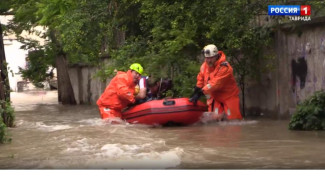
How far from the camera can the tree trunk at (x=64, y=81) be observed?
2692 centimetres

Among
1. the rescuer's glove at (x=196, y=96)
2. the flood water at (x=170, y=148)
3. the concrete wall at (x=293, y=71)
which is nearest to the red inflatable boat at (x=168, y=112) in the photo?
the rescuer's glove at (x=196, y=96)

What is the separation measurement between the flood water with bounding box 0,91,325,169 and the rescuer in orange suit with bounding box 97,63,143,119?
0.73m

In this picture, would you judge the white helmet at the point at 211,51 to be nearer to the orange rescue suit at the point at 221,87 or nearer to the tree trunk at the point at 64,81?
the orange rescue suit at the point at 221,87

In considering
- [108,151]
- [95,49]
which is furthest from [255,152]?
[95,49]

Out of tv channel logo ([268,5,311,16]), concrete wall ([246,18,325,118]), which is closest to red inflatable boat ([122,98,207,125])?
concrete wall ([246,18,325,118])

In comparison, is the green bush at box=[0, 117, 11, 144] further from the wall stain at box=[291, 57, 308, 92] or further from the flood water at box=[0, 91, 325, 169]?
the wall stain at box=[291, 57, 308, 92]

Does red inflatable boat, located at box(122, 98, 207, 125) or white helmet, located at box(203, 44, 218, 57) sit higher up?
white helmet, located at box(203, 44, 218, 57)

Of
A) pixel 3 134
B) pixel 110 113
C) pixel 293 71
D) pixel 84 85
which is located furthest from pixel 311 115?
pixel 84 85

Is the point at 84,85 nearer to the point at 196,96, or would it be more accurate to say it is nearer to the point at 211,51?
the point at 196,96

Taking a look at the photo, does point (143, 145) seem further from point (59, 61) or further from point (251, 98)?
point (59, 61)

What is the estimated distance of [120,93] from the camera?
13258 millimetres

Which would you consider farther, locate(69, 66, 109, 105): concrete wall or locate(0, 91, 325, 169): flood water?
locate(69, 66, 109, 105): concrete wall

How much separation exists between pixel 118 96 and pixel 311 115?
4.27 m

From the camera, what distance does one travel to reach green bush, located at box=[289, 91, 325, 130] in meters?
10.7
